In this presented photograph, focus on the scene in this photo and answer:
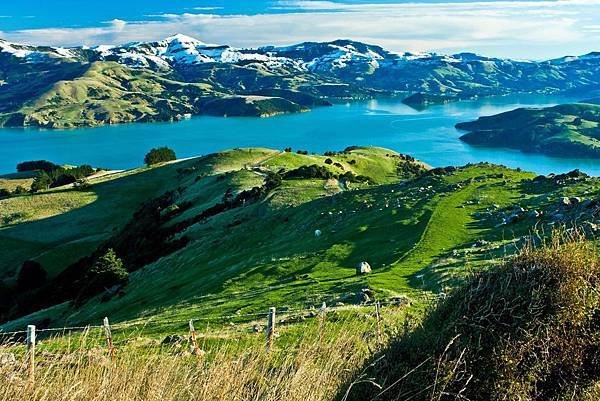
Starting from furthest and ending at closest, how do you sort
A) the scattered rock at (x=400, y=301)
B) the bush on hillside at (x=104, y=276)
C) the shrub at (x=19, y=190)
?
the shrub at (x=19, y=190)
the bush on hillside at (x=104, y=276)
the scattered rock at (x=400, y=301)

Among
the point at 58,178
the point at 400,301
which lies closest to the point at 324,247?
the point at 400,301

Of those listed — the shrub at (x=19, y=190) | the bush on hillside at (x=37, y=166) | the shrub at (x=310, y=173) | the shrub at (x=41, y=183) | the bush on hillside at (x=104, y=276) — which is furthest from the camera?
the bush on hillside at (x=37, y=166)

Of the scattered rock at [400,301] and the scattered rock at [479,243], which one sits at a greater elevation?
the scattered rock at [400,301]

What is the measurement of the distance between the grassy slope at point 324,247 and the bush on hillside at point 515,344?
36.3 ft

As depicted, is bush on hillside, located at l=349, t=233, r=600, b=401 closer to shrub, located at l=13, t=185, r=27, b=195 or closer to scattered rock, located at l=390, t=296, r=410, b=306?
scattered rock, located at l=390, t=296, r=410, b=306

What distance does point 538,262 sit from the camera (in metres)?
6.64

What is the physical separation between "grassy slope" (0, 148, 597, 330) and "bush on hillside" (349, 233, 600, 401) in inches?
435

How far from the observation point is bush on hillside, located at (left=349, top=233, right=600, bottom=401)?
6262 mm

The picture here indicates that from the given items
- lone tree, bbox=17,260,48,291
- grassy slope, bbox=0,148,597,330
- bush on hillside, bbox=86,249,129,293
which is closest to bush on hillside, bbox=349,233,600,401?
grassy slope, bbox=0,148,597,330

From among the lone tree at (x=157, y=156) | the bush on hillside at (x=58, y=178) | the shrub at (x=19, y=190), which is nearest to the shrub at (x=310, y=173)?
the bush on hillside at (x=58, y=178)

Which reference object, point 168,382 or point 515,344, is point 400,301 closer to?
point 515,344

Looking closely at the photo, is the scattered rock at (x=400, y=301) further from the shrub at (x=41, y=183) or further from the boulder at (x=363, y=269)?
the shrub at (x=41, y=183)

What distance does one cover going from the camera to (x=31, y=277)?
62.5 m

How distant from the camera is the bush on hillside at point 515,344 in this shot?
20.5 feet
